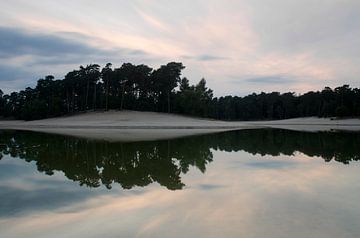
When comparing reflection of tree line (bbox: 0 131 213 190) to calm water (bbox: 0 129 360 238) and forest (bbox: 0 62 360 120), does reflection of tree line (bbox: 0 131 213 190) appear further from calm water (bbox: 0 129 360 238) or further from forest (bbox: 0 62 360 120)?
forest (bbox: 0 62 360 120)

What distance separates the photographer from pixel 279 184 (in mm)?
13141

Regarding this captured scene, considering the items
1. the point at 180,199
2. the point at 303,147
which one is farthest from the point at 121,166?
the point at 303,147

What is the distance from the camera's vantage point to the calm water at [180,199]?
7977 mm

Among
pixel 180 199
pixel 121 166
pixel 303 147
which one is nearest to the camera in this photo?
pixel 180 199

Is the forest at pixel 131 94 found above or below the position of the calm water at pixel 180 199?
above

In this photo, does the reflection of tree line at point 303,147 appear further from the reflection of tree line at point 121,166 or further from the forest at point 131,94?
the forest at point 131,94

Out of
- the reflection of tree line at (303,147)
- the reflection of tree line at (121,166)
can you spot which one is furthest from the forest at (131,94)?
the reflection of tree line at (121,166)

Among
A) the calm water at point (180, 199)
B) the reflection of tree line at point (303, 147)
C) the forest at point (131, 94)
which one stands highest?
the forest at point (131, 94)

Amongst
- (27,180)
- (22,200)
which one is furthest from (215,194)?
(27,180)

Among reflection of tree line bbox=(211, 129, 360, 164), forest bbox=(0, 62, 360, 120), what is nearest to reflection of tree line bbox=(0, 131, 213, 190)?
reflection of tree line bbox=(211, 129, 360, 164)

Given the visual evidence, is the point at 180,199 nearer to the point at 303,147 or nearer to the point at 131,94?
the point at 303,147

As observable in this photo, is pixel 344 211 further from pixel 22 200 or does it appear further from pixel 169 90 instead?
pixel 169 90

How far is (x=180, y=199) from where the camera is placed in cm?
1076

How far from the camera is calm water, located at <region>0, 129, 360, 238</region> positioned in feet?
26.2
